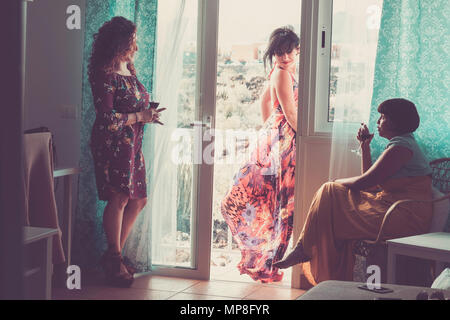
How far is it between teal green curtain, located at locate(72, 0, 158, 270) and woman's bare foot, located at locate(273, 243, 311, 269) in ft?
3.72

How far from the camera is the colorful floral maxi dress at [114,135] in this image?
3.41m

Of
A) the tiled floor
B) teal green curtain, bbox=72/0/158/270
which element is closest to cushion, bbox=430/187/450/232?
the tiled floor

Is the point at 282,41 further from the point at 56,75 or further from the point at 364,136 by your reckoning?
the point at 56,75

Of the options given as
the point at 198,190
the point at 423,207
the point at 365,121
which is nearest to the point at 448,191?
the point at 423,207

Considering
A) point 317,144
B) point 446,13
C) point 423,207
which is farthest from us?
point 317,144

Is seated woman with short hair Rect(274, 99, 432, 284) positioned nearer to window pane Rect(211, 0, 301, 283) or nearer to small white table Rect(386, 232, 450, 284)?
small white table Rect(386, 232, 450, 284)

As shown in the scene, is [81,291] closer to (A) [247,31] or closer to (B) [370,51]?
(A) [247,31]

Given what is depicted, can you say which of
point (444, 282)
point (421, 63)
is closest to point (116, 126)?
point (421, 63)

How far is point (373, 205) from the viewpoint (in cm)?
287

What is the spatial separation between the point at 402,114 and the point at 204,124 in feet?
4.26

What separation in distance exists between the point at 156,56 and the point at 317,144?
1.20 metres
